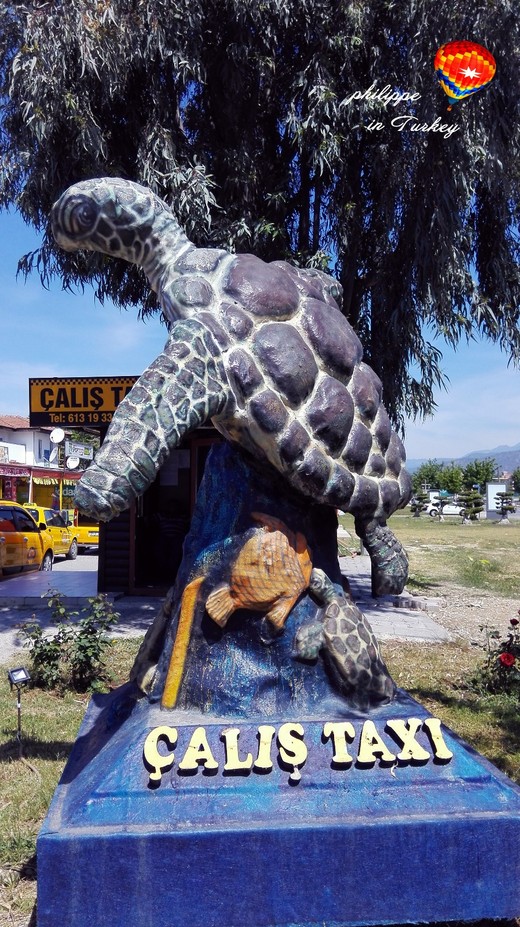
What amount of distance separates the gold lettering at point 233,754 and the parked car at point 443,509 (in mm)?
39744

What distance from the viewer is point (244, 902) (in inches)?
85.0

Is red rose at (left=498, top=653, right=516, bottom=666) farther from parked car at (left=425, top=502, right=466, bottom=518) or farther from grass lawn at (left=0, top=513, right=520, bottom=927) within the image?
parked car at (left=425, top=502, right=466, bottom=518)

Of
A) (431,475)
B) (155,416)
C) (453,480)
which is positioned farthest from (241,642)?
(431,475)

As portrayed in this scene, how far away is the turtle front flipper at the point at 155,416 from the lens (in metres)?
2.04

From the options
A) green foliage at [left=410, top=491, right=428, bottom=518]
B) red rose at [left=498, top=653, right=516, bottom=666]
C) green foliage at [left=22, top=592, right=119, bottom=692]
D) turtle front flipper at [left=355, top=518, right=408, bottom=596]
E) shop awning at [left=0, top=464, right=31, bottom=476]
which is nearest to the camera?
turtle front flipper at [left=355, top=518, right=408, bottom=596]

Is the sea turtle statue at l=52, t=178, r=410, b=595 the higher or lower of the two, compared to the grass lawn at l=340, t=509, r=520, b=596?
higher

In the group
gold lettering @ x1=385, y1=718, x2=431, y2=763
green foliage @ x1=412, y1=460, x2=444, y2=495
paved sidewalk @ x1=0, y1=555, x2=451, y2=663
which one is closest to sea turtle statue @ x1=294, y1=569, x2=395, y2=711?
gold lettering @ x1=385, y1=718, x2=431, y2=763

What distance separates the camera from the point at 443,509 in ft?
156

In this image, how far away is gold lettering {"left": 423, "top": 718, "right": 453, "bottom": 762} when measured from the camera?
2.43 meters

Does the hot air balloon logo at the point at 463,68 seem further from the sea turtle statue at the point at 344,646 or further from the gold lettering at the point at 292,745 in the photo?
the gold lettering at the point at 292,745

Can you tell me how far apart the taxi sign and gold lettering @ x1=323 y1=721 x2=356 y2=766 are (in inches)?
314

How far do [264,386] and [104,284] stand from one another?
665 cm

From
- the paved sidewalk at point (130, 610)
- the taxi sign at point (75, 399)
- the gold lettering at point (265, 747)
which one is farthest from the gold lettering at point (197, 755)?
the taxi sign at point (75, 399)

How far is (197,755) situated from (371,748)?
574mm
